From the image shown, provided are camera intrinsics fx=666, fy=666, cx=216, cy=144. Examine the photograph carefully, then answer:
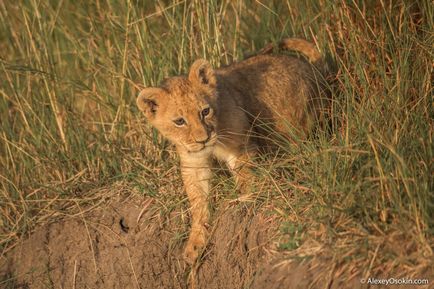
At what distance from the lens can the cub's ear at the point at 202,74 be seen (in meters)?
5.05

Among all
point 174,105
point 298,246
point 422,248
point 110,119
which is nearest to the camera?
point 422,248

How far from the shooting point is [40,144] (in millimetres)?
6227

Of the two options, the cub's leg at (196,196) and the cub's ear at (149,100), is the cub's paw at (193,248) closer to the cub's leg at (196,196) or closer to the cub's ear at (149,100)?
the cub's leg at (196,196)

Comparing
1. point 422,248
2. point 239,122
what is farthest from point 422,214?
point 239,122

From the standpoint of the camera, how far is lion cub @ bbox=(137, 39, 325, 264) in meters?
4.88

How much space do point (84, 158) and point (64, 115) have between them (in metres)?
0.51

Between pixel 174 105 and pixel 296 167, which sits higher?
pixel 174 105

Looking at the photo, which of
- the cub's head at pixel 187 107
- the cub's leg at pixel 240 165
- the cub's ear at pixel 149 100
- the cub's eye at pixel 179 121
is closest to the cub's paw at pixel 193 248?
the cub's leg at pixel 240 165

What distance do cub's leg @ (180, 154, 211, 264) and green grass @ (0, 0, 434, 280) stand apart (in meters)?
0.15

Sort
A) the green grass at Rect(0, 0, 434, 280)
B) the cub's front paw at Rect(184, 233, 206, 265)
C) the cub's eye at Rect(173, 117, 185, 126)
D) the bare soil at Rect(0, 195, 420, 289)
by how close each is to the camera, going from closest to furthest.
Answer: the green grass at Rect(0, 0, 434, 280) < the bare soil at Rect(0, 195, 420, 289) < the cub's eye at Rect(173, 117, 185, 126) < the cub's front paw at Rect(184, 233, 206, 265)

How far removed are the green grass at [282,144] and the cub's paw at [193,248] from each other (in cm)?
36

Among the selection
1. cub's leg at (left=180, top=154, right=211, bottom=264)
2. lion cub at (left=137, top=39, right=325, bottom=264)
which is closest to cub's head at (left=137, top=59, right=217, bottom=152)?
lion cub at (left=137, top=39, right=325, bottom=264)

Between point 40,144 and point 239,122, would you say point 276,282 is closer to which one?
point 239,122

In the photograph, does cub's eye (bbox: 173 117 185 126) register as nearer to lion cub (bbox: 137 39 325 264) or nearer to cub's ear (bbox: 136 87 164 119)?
lion cub (bbox: 137 39 325 264)
